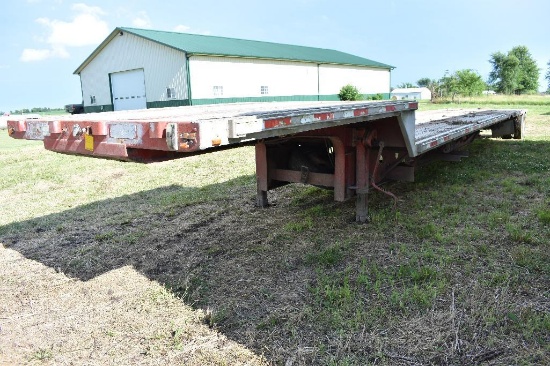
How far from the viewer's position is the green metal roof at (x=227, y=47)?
23219 mm

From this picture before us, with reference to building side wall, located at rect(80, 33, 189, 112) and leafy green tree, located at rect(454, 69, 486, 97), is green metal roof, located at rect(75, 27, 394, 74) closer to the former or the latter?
building side wall, located at rect(80, 33, 189, 112)

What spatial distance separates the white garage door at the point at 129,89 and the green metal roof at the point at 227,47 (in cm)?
219

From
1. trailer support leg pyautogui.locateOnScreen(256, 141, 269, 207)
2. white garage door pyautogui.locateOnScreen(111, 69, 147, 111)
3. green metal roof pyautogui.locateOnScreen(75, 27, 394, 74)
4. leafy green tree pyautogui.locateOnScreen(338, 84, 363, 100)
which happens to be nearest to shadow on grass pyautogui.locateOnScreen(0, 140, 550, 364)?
trailer support leg pyautogui.locateOnScreen(256, 141, 269, 207)

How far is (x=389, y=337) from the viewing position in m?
2.74

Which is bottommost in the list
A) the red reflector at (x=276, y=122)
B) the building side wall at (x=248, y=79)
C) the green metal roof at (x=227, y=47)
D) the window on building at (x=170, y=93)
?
the red reflector at (x=276, y=122)

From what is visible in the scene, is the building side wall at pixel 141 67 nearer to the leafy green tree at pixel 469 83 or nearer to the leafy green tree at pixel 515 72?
the leafy green tree at pixel 469 83

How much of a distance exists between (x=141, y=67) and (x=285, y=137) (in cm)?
2238

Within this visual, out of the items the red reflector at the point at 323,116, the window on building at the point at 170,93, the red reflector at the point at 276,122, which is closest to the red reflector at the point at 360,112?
the red reflector at the point at 323,116

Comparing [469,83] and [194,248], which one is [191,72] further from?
[469,83]

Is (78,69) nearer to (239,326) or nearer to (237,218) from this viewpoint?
(237,218)

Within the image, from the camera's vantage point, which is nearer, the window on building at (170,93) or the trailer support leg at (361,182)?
the trailer support leg at (361,182)

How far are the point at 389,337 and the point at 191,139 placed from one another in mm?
1684

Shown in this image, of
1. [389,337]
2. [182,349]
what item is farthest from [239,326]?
[389,337]

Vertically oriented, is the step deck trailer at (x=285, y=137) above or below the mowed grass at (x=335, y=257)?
above
